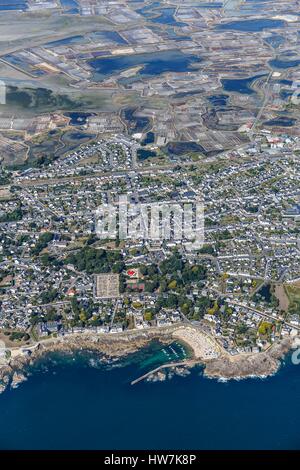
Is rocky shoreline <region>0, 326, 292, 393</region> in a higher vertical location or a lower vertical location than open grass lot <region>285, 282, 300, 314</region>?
lower

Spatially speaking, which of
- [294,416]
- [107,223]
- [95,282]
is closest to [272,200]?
[107,223]

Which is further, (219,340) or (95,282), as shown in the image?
(95,282)

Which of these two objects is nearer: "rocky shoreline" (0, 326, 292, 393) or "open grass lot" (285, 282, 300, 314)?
"rocky shoreline" (0, 326, 292, 393)

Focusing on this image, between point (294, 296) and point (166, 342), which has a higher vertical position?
point (294, 296)

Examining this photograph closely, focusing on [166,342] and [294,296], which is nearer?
[166,342]

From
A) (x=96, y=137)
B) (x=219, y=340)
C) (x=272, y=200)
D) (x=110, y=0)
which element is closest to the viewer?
(x=219, y=340)

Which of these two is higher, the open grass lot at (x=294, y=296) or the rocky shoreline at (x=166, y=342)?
the open grass lot at (x=294, y=296)

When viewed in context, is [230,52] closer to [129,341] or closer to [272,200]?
[272,200]

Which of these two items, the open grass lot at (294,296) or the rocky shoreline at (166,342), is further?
the open grass lot at (294,296)
